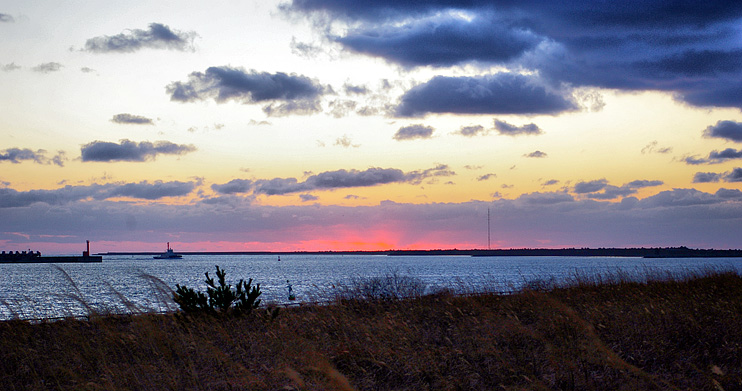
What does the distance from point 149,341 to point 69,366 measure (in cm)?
132

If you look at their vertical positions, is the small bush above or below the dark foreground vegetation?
above

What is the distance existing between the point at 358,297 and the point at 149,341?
7.75m

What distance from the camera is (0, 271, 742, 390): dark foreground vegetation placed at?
25.6 ft

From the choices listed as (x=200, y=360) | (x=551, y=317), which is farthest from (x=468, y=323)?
(x=200, y=360)

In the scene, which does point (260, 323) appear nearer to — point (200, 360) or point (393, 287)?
point (200, 360)

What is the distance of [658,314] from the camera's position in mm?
11438

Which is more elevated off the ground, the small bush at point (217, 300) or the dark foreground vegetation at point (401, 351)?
the small bush at point (217, 300)

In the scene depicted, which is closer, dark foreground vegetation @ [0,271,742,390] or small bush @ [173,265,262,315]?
dark foreground vegetation @ [0,271,742,390]

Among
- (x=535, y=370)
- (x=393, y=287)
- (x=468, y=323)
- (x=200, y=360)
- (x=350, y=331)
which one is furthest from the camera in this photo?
(x=393, y=287)

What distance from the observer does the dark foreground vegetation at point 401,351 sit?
25.6ft

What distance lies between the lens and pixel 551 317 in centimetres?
1188

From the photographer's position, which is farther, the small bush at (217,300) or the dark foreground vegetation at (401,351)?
the small bush at (217,300)

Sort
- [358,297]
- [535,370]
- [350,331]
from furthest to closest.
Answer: [358,297]
[350,331]
[535,370]

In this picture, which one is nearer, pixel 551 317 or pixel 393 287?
pixel 551 317
